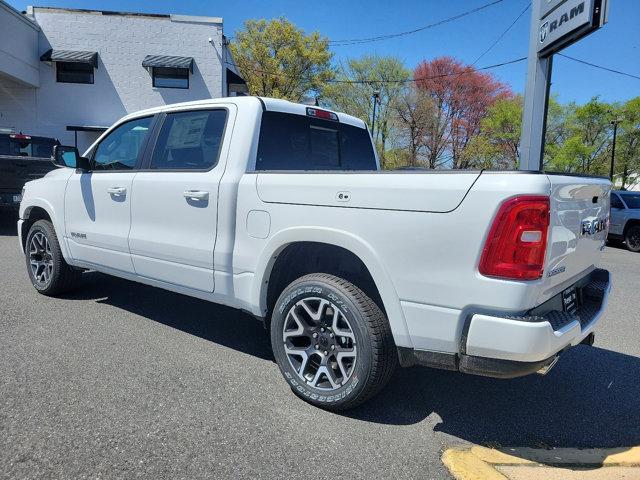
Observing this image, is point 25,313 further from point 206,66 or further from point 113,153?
point 206,66

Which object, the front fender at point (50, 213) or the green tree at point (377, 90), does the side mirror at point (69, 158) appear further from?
the green tree at point (377, 90)

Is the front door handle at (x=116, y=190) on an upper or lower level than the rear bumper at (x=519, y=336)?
upper

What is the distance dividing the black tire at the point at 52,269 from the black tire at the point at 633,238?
13.2 metres

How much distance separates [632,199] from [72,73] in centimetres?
2102

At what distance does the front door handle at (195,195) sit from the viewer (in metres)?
3.46

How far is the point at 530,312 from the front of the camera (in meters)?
2.38

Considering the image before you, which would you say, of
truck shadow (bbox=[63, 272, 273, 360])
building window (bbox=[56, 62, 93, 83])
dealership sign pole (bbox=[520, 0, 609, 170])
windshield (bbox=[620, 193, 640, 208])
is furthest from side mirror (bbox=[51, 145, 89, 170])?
building window (bbox=[56, 62, 93, 83])

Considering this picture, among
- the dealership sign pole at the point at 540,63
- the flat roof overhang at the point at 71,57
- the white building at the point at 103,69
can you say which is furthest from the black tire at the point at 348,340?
the flat roof overhang at the point at 71,57

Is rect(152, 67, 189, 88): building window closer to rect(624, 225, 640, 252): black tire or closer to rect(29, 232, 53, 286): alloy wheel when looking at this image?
rect(29, 232, 53, 286): alloy wheel

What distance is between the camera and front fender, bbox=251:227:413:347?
262 cm

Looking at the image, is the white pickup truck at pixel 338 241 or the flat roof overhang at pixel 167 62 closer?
the white pickup truck at pixel 338 241

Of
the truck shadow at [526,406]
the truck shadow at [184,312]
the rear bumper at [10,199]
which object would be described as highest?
the rear bumper at [10,199]

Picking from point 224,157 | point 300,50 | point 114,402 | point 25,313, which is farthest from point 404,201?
point 300,50

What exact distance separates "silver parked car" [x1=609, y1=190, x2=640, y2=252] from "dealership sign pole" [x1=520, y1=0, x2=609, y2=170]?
708 centimetres
